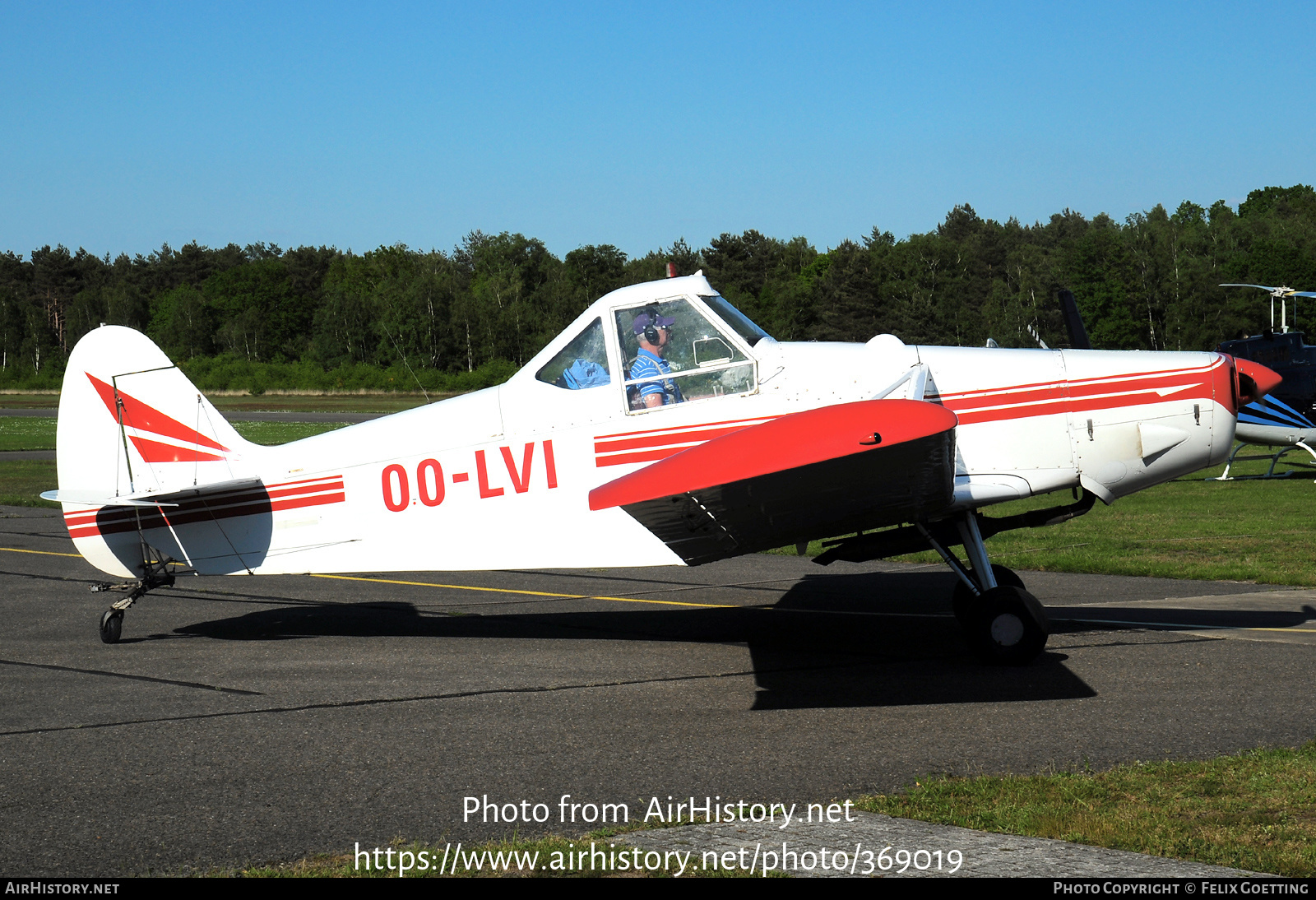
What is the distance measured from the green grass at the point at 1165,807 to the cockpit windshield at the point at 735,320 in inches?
139

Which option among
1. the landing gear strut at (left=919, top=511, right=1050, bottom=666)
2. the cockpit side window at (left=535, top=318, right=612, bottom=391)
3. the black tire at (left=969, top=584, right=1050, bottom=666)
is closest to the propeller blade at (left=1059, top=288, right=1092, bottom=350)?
the landing gear strut at (left=919, top=511, right=1050, bottom=666)

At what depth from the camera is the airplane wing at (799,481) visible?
5.48 meters

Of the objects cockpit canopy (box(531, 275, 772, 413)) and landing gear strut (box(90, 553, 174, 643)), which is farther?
landing gear strut (box(90, 553, 174, 643))

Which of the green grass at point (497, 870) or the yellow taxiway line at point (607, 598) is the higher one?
the green grass at point (497, 870)

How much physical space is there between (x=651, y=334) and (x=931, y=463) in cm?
227

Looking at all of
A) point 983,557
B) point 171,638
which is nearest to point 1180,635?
point 983,557

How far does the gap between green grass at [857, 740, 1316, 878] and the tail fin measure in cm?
605

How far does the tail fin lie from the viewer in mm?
8578

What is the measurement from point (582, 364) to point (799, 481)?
2254 mm

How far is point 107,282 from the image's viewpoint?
382 ft

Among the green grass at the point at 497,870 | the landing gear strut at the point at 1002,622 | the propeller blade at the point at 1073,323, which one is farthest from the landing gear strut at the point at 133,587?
the propeller blade at the point at 1073,323

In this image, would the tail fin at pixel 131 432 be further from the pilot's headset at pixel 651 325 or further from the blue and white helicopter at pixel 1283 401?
the blue and white helicopter at pixel 1283 401

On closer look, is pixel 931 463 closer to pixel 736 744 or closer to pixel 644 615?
pixel 736 744

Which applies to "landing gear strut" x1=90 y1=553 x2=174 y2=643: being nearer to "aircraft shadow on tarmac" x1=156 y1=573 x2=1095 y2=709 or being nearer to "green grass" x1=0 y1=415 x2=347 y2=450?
"aircraft shadow on tarmac" x1=156 y1=573 x2=1095 y2=709
